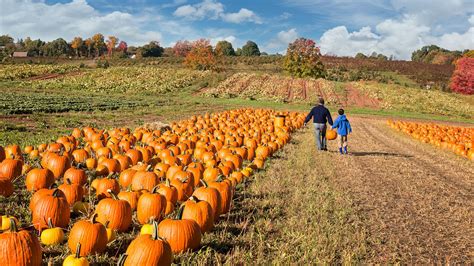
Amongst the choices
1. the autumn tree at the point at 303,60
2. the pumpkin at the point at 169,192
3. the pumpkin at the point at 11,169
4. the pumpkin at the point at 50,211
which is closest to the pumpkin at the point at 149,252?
the pumpkin at the point at 50,211

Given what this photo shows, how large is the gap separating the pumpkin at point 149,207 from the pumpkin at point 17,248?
1.74 m

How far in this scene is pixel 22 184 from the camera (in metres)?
7.04

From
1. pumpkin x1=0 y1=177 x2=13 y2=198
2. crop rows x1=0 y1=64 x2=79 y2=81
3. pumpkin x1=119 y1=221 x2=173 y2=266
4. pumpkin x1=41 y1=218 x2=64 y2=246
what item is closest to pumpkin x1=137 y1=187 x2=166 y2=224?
pumpkin x1=41 y1=218 x2=64 y2=246

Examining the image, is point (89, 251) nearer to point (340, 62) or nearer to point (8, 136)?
point (8, 136)

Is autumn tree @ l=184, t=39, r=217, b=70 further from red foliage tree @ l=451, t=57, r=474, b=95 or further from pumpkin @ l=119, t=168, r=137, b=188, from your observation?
pumpkin @ l=119, t=168, r=137, b=188

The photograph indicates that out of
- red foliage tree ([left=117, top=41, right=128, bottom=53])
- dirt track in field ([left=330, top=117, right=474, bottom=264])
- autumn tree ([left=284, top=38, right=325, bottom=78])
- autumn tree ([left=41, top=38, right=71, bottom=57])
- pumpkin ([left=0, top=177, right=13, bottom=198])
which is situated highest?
red foliage tree ([left=117, top=41, right=128, bottom=53])

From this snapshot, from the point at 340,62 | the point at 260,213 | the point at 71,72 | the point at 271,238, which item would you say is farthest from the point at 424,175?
the point at 340,62

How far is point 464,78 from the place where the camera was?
59656 millimetres

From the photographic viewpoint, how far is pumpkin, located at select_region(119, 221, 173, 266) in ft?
→ 12.0

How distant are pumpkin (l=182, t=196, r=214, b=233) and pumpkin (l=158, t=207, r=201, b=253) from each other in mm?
512

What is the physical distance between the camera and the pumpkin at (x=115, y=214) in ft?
16.0

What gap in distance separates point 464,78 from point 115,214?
65.5m

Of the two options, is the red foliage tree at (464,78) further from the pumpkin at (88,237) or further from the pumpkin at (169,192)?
the pumpkin at (88,237)

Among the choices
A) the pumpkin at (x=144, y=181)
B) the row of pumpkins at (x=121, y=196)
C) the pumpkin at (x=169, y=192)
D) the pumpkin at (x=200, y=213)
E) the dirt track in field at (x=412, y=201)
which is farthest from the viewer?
the pumpkin at (x=144, y=181)
